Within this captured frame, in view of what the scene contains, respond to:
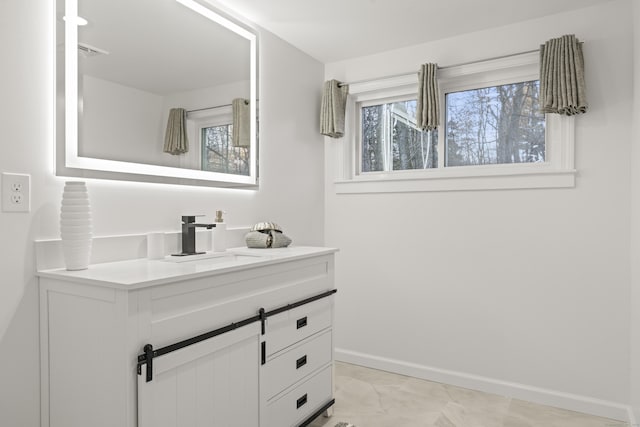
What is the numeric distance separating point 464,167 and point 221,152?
5.12 feet

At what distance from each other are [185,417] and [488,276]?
→ 76.7 inches

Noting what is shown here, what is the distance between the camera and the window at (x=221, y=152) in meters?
2.19

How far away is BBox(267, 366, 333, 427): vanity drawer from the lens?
1883mm

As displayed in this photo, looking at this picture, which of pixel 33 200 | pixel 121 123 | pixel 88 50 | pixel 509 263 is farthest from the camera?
pixel 509 263

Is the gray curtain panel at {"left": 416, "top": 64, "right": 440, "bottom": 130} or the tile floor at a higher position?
the gray curtain panel at {"left": 416, "top": 64, "right": 440, "bottom": 130}

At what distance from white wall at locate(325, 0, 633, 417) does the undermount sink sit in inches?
49.1

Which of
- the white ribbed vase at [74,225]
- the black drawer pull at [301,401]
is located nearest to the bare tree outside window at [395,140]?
the black drawer pull at [301,401]

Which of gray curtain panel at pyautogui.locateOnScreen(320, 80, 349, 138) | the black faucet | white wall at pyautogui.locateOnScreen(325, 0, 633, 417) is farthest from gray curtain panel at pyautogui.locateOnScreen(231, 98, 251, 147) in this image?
white wall at pyautogui.locateOnScreen(325, 0, 633, 417)

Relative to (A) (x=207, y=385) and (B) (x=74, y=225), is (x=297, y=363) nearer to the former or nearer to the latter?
(A) (x=207, y=385)

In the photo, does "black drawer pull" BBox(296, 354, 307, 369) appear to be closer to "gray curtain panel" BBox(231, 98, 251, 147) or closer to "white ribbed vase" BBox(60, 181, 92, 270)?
"white ribbed vase" BBox(60, 181, 92, 270)

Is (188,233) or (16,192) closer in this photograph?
(16,192)

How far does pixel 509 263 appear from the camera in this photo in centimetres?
260

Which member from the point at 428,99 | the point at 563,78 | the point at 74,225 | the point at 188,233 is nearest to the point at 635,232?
the point at 563,78

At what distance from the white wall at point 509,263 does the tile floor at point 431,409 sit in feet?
0.31
